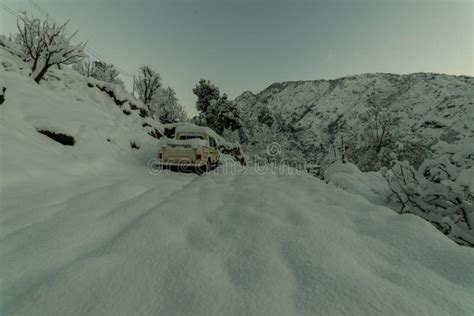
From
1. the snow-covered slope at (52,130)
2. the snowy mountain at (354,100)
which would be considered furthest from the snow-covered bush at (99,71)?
the snowy mountain at (354,100)

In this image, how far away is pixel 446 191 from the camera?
327cm

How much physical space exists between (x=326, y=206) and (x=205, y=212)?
5.20 feet

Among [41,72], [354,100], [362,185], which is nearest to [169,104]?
[41,72]

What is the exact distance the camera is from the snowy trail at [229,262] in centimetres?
139

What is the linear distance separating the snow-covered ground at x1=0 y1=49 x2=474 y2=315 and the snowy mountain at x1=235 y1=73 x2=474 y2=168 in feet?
133

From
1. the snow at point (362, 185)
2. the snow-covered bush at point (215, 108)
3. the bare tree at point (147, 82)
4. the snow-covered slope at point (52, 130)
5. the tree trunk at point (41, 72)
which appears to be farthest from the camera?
the snow-covered bush at point (215, 108)

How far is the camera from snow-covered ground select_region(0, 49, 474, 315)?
4.58 ft

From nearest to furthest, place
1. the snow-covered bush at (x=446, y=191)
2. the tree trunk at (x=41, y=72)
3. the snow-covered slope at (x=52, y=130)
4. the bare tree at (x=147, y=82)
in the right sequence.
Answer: the snow-covered bush at (x=446, y=191) → the snow-covered slope at (x=52, y=130) → the tree trunk at (x=41, y=72) → the bare tree at (x=147, y=82)

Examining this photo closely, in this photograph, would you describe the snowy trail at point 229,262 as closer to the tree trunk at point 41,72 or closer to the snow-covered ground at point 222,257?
the snow-covered ground at point 222,257

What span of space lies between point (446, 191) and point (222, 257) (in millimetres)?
3259

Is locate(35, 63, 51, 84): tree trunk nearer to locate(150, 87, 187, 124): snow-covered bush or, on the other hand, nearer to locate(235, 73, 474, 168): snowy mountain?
locate(150, 87, 187, 124): snow-covered bush

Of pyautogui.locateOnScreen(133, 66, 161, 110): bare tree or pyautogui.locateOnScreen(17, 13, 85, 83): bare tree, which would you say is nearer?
pyautogui.locateOnScreen(17, 13, 85, 83): bare tree

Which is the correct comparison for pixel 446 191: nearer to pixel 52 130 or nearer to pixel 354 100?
pixel 52 130

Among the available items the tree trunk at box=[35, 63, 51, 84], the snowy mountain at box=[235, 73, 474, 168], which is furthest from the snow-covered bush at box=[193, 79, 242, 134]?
the tree trunk at box=[35, 63, 51, 84]
